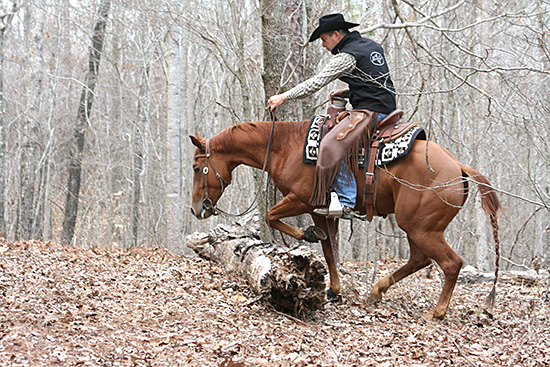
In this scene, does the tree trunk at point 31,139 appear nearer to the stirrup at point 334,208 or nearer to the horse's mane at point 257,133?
the horse's mane at point 257,133

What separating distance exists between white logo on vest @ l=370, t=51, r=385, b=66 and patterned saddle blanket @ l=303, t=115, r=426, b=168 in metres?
0.84

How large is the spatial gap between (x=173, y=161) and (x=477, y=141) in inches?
292

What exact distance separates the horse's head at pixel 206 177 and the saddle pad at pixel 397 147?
6.36 ft

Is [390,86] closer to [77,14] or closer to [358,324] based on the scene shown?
[358,324]

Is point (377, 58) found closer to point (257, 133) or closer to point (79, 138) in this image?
point (257, 133)

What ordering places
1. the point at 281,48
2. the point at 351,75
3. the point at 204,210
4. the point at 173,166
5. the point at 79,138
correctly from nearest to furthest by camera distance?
the point at 351,75 → the point at 204,210 → the point at 281,48 → the point at 173,166 → the point at 79,138

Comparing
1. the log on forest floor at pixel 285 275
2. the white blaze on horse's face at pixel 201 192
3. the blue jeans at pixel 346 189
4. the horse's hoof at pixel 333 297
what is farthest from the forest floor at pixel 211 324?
the blue jeans at pixel 346 189

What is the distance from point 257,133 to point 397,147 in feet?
5.62

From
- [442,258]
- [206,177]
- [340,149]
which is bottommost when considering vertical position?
[442,258]

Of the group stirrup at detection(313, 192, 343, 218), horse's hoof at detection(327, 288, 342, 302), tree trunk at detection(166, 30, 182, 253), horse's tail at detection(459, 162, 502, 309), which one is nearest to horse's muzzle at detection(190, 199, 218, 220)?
stirrup at detection(313, 192, 343, 218)

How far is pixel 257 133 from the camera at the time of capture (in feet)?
20.8

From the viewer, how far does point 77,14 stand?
743 inches

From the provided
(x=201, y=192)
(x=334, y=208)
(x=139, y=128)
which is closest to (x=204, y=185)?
(x=201, y=192)

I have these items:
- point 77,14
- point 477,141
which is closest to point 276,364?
point 477,141
